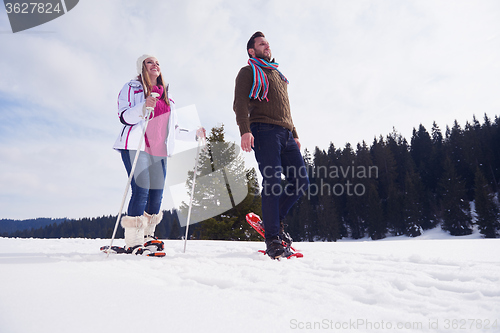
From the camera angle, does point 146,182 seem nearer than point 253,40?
Yes

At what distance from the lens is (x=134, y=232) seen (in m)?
2.79

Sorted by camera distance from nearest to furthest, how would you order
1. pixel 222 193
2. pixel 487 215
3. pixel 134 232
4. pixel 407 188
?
pixel 134 232, pixel 222 193, pixel 487 215, pixel 407 188

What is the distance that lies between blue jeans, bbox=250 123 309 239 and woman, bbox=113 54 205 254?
3.65 feet

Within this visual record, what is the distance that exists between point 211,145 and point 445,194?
3569 cm

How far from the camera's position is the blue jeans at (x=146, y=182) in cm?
277

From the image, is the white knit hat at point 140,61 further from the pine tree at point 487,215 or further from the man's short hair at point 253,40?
the pine tree at point 487,215

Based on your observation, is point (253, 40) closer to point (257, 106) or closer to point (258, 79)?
point (258, 79)

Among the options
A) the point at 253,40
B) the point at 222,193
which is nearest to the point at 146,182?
the point at 253,40

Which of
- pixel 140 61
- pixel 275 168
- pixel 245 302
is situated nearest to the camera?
pixel 245 302

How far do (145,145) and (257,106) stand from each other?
1329 millimetres

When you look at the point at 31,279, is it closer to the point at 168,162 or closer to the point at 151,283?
the point at 151,283

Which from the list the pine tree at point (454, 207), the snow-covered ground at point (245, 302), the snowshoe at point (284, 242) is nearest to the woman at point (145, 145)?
the snowshoe at point (284, 242)

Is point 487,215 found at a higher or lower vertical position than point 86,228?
higher

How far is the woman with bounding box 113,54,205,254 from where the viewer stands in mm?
2754
